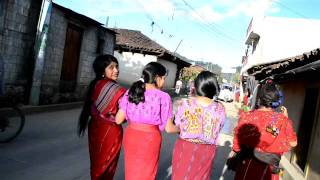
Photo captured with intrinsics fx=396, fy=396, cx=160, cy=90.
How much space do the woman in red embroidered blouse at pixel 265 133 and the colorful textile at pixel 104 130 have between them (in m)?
1.39

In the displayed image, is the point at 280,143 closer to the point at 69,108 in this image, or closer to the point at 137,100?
the point at 137,100

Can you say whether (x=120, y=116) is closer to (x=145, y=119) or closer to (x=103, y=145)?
(x=145, y=119)

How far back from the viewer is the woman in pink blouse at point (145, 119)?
3979 millimetres

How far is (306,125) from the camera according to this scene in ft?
26.2

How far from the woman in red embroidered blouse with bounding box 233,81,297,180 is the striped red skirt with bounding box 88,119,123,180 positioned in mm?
1405

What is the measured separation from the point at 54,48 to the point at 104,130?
982 cm

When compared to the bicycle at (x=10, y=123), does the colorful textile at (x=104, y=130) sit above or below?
above

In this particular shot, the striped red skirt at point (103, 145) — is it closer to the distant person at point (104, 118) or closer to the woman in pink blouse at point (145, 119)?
the distant person at point (104, 118)

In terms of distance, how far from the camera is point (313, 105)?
25.3 feet

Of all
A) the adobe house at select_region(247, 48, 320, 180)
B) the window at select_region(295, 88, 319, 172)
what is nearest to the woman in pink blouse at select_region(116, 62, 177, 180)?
the adobe house at select_region(247, 48, 320, 180)

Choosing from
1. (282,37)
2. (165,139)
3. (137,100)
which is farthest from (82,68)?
(282,37)

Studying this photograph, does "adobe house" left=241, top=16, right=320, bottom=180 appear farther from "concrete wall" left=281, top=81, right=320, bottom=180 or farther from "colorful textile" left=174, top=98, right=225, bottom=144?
"colorful textile" left=174, top=98, right=225, bottom=144

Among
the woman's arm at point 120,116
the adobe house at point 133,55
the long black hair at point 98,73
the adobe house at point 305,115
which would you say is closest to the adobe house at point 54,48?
the long black hair at point 98,73

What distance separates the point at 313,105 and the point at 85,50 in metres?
10.5
